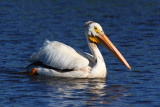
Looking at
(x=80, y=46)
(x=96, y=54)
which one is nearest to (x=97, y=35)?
(x=96, y=54)

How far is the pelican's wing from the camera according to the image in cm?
937

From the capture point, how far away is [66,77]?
9492mm

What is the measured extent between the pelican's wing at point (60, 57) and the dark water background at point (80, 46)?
349 millimetres

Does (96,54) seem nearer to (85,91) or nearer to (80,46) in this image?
(85,91)

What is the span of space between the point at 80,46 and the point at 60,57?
3.74m

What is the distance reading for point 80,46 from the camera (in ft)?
43.3

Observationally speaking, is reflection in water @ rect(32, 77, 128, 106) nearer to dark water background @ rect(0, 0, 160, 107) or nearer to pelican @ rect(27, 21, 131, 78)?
dark water background @ rect(0, 0, 160, 107)

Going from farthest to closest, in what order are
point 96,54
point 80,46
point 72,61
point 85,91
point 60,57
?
point 80,46 → point 96,54 → point 60,57 → point 72,61 → point 85,91

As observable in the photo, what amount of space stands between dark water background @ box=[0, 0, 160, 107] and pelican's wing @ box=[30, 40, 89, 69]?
0.35 metres

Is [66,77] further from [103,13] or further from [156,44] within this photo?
[103,13]

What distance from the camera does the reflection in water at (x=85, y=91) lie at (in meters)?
7.75

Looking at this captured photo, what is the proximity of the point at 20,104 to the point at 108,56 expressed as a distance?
4.80m

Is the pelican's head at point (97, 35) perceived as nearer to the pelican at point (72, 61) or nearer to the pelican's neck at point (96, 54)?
the pelican at point (72, 61)

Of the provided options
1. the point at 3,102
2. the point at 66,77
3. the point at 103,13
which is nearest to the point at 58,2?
the point at 103,13
